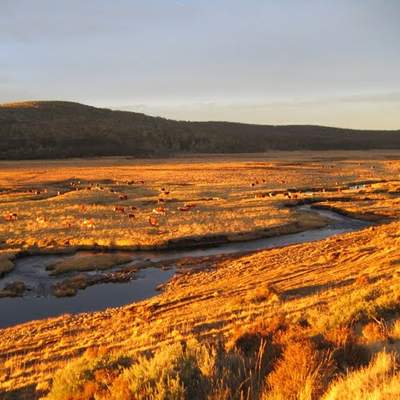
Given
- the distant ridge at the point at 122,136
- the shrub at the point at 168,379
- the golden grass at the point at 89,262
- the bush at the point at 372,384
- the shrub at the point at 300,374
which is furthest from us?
the distant ridge at the point at 122,136

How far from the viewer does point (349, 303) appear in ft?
38.3

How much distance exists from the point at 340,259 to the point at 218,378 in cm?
1745

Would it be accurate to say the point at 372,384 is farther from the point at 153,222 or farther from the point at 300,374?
the point at 153,222

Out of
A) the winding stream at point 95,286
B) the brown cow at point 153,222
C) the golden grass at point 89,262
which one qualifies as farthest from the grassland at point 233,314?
the golden grass at point 89,262

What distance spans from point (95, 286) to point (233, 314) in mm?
11824

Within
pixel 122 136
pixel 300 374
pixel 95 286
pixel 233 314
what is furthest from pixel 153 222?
pixel 122 136

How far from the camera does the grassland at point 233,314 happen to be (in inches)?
280

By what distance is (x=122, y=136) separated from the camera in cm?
15062

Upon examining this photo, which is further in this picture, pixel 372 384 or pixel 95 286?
pixel 95 286

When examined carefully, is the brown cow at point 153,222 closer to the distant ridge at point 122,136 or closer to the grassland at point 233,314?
the grassland at point 233,314

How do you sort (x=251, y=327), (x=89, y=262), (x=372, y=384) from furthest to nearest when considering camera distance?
(x=89, y=262) → (x=251, y=327) → (x=372, y=384)

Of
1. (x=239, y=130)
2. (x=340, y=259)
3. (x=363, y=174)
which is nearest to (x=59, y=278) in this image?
(x=340, y=259)

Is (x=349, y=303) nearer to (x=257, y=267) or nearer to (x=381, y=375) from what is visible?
(x=381, y=375)

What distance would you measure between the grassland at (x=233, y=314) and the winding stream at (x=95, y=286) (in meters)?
1.51
